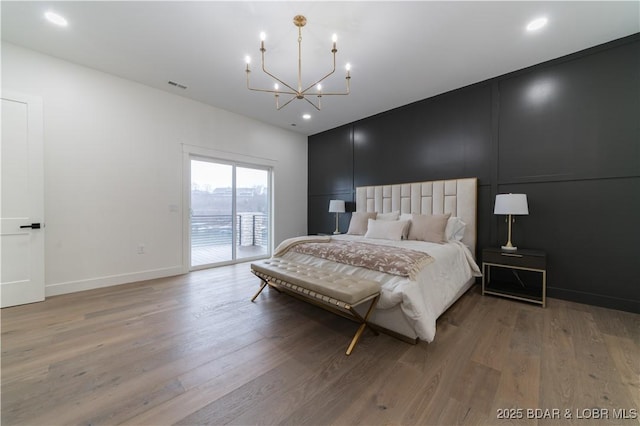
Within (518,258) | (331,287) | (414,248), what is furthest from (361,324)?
(518,258)

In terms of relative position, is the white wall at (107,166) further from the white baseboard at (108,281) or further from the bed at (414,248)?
the bed at (414,248)

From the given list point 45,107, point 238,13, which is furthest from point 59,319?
point 238,13

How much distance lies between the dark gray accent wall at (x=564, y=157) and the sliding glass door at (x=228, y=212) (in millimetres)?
3420

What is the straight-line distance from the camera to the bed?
6.37 ft

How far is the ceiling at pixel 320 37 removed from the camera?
214 centimetres

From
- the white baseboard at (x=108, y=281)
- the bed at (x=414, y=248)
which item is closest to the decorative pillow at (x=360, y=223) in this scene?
the bed at (x=414, y=248)

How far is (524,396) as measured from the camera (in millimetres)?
1379

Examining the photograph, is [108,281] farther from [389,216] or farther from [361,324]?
[389,216]

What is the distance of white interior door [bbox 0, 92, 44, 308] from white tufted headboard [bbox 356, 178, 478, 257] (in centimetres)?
456

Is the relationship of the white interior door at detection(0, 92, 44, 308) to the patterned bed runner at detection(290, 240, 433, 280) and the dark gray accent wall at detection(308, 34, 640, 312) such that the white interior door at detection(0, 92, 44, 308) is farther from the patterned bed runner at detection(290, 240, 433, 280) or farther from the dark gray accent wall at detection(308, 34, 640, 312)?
the dark gray accent wall at detection(308, 34, 640, 312)

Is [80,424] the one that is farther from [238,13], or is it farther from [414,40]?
[414,40]

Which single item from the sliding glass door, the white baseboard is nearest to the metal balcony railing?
the sliding glass door

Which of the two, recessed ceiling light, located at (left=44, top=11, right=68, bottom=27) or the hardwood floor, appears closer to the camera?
the hardwood floor

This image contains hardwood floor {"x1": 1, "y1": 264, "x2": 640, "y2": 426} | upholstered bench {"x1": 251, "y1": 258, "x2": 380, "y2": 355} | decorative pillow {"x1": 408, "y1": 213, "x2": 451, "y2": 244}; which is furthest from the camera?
decorative pillow {"x1": 408, "y1": 213, "x2": 451, "y2": 244}
